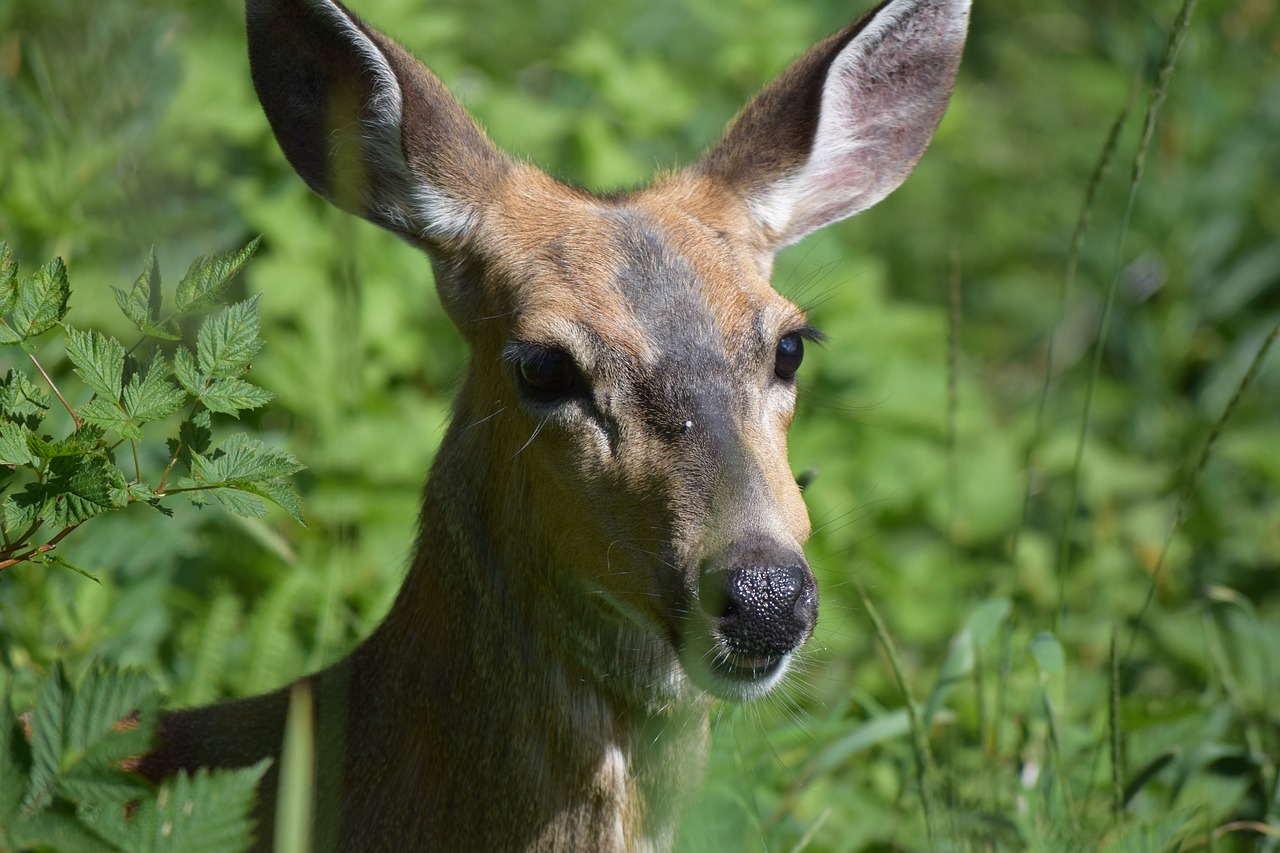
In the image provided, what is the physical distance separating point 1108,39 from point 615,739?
6364 millimetres

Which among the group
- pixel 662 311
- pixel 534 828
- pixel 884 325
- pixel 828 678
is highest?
pixel 662 311

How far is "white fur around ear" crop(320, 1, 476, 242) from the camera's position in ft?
12.4

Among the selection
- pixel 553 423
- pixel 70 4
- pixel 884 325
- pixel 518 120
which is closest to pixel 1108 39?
pixel 884 325

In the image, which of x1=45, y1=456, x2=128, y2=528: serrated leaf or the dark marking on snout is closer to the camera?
x1=45, y1=456, x2=128, y2=528: serrated leaf

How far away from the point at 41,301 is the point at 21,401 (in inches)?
7.6

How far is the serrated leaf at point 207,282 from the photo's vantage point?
2662 mm

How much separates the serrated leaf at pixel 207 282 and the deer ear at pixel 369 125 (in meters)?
1.18

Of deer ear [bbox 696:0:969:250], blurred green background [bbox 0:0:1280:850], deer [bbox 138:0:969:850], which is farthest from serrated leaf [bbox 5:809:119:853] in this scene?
deer ear [bbox 696:0:969:250]

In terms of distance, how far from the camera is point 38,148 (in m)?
5.43

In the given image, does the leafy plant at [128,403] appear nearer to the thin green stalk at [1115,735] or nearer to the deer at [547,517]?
the deer at [547,517]

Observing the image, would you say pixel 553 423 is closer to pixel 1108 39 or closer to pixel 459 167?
pixel 459 167

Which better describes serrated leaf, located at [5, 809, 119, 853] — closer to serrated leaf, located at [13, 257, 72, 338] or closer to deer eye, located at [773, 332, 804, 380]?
serrated leaf, located at [13, 257, 72, 338]

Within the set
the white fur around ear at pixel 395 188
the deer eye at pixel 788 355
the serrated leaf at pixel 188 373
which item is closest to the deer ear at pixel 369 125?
the white fur around ear at pixel 395 188

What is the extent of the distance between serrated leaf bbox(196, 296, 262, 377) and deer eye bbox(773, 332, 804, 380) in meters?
1.35
